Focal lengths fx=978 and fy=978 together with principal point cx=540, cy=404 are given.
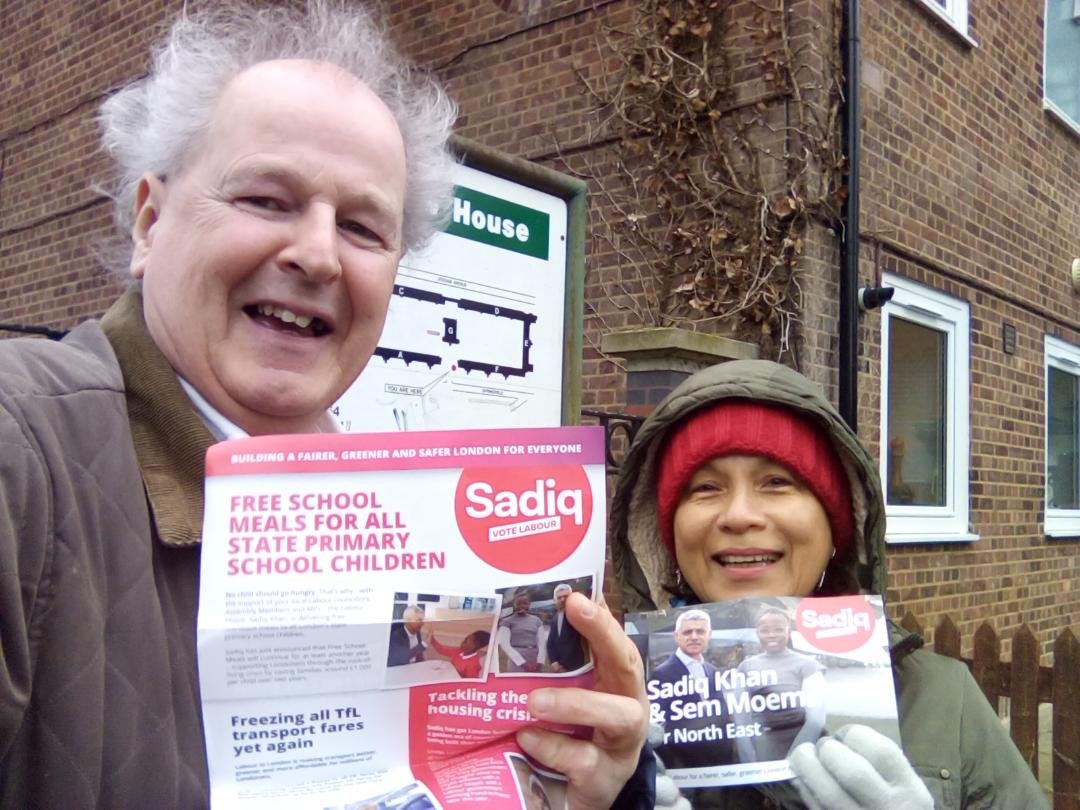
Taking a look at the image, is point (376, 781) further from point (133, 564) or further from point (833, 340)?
point (833, 340)

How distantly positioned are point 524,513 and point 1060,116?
8.42 metres

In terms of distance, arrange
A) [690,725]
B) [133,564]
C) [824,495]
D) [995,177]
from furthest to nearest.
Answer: [995,177]
[824,495]
[690,725]
[133,564]

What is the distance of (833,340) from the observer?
5.56m

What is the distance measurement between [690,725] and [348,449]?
3.23ft

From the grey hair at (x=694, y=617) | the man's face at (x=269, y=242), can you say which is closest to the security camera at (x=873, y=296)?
the grey hair at (x=694, y=617)

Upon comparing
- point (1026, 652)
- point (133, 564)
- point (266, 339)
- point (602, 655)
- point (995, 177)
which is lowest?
point (1026, 652)

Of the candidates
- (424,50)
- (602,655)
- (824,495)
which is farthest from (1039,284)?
(602,655)

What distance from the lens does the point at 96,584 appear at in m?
1.00

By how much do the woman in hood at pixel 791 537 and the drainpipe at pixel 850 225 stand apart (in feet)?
11.7

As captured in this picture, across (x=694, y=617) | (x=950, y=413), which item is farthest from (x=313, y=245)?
(x=950, y=413)

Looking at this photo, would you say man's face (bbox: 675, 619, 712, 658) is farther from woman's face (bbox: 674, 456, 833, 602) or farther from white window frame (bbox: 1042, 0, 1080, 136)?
white window frame (bbox: 1042, 0, 1080, 136)

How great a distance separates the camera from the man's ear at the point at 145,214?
139cm

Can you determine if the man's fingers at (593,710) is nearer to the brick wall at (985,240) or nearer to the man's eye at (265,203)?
the man's eye at (265,203)

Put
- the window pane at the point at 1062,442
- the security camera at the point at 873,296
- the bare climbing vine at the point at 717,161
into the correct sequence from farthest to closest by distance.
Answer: the window pane at the point at 1062,442, the security camera at the point at 873,296, the bare climbing vine at the point at 717,161
